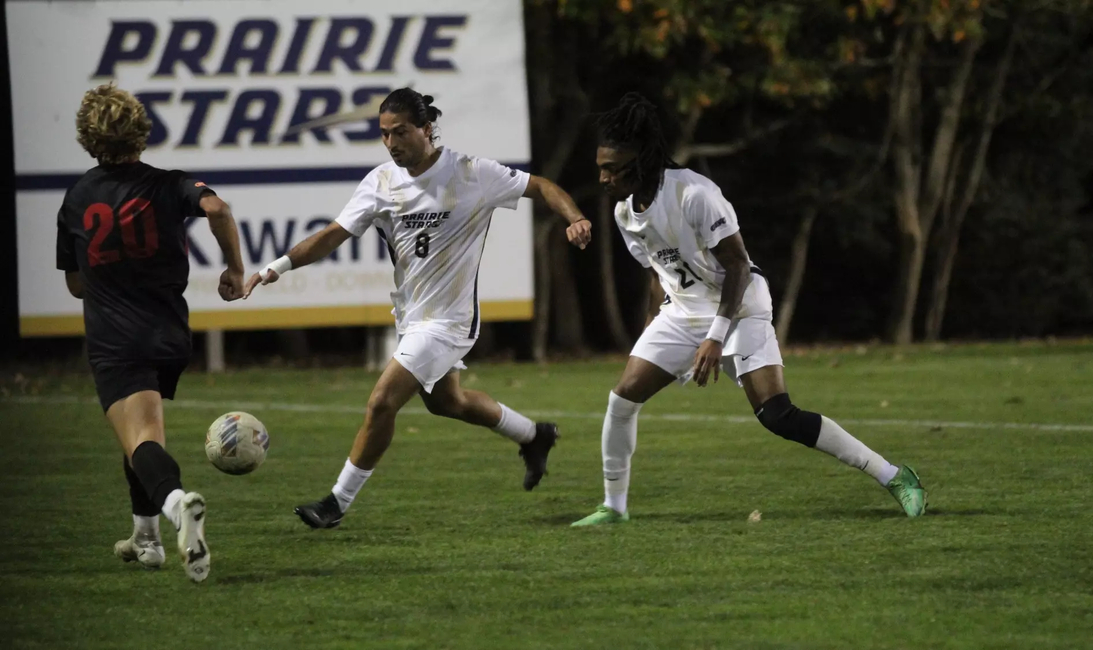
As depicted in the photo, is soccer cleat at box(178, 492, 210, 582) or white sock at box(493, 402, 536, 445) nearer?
soccer cleat at box(178, 492, 210, 582)

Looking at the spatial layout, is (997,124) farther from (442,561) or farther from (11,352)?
(442,561)

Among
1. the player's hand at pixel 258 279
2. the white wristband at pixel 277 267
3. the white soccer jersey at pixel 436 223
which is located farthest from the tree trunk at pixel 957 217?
the player's hand at pixel 258 279

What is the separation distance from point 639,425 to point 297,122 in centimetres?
780

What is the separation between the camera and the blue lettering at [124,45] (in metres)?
19.2

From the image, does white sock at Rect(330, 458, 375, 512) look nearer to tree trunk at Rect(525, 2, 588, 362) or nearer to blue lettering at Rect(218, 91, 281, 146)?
blue lettering at Rect(218, 91, 281, 146)

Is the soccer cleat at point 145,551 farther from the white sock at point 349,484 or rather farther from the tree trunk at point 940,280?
the tree trunk at point 940,280

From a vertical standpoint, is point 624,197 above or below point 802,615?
above

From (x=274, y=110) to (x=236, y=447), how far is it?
12.4 meters

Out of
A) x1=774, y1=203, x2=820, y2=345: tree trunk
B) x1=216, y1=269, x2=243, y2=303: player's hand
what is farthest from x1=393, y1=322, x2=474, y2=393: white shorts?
x1=774, y1=203, x2=820, y2=345: tree trunk

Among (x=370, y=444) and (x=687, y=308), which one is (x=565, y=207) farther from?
(x=370, y=444)

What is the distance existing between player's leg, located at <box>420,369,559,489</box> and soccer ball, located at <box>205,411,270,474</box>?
3.80ft

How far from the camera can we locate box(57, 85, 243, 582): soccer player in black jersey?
6914mm

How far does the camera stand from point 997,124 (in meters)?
24.6

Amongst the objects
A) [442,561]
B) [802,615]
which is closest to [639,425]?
[442,561]
